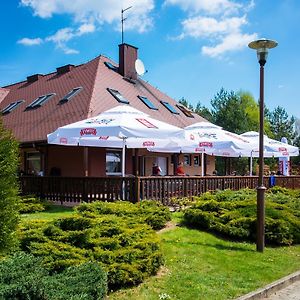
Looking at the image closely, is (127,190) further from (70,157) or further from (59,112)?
(59,112)

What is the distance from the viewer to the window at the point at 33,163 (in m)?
22.3

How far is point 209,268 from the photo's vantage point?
7.29 meters

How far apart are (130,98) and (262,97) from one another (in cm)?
1516

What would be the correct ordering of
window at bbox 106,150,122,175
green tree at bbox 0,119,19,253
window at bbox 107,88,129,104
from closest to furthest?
green tree at bbox 0,119,19,253 < window at bbox 106,150,122,175 < window at bbox 107,88,129,104

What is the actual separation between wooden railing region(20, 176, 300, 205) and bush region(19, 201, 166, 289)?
427 cm

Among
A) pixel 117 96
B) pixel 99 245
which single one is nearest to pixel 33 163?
pixel 117 96

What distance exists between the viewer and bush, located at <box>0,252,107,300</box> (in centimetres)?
454

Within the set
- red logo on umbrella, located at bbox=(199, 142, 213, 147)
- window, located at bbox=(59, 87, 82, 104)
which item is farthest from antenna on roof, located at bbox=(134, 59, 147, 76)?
red logo on umbrella, located at bbox=(199, 142, 213, 147)

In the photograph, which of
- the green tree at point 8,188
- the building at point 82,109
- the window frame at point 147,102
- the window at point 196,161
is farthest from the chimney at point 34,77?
the green tree at point 8,188

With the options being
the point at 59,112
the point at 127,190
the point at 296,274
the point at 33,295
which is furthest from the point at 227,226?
the point at 59,112

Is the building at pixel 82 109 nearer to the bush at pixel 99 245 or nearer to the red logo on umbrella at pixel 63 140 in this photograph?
the red logo on umbrella at pixel 63 140

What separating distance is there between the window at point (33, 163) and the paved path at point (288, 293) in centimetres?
1713

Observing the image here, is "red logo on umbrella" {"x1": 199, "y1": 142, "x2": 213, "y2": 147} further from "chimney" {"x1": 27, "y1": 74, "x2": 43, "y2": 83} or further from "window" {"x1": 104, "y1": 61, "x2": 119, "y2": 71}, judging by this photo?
"chimney" {"x1": 27, "y1": 74, "x2": 43, "y2": 83}

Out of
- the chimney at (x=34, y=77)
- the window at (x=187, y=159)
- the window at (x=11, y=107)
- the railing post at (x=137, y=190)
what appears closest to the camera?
the railing post at (x=137, y=190)
